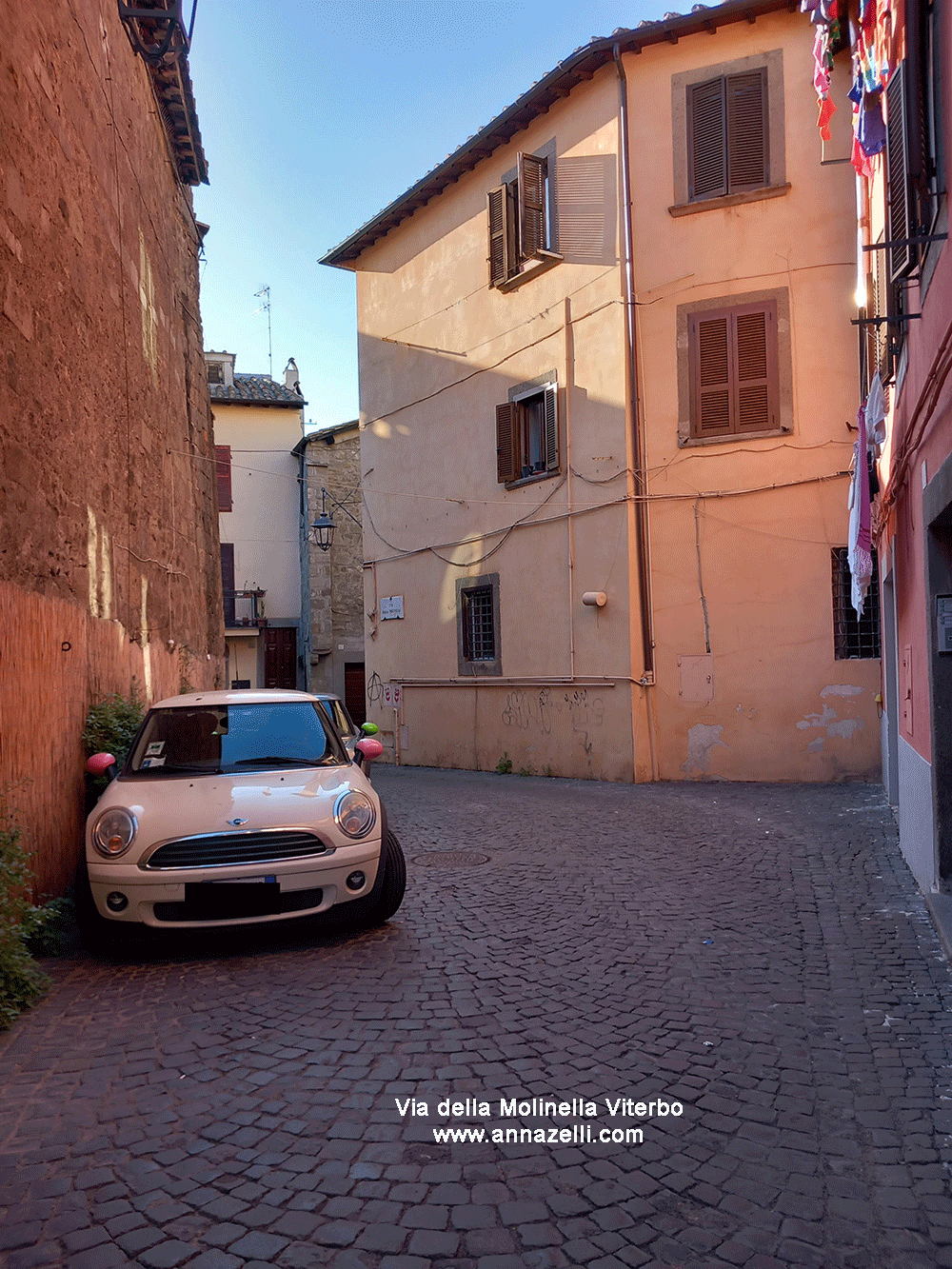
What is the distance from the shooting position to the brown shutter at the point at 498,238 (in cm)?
1616

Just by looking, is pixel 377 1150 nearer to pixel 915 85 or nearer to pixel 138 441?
pixel 915 85

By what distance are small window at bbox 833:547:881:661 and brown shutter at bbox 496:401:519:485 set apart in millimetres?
5624

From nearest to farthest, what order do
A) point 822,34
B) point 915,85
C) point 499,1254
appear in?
1. point 499,1254
2. point 915,85
3. point 822,34

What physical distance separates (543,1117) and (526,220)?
14776mm

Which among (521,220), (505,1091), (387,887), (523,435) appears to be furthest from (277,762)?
(521,220)

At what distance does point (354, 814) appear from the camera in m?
5.54

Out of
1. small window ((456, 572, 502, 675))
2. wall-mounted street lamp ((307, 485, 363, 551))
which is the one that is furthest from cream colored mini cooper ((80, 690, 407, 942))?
wall-mounted street lamp ((307, 485, 363, 551))

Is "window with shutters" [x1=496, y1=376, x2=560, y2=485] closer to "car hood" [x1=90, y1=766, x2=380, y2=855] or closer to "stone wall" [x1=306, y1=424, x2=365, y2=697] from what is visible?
"car hood" [x1=90, y1=766, x2=380, y2=855]

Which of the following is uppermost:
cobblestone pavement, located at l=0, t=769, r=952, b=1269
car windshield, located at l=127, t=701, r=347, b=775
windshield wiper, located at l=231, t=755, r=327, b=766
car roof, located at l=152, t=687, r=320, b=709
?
car roof, located at l=152, t=687, r=320, b=709

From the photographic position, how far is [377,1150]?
3164 millimetres

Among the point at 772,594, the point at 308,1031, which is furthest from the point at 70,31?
the point at 772,594

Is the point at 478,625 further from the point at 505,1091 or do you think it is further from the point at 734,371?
the point at 505,1091

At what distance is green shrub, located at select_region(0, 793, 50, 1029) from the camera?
A: 4.48m

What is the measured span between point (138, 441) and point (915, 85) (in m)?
7.65
